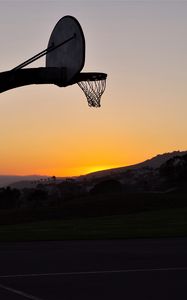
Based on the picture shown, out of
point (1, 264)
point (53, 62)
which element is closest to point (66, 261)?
point (1, 264)

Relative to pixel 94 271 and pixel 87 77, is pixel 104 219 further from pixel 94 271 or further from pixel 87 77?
pixel 94 271

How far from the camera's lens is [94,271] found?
13.7m

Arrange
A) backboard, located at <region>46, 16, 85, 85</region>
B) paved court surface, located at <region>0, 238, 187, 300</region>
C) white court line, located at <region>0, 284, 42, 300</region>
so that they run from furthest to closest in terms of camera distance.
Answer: backboard, located at <region>46, 16, 85, 85</region> < paved court surface, located at <region>0, 238, 187, 300</region> < white court line, located at <region>0, 284, 42, 300</region>

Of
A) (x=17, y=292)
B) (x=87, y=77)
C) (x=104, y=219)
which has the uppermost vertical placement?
(x=87, y=77)

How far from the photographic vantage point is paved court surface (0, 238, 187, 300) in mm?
10781

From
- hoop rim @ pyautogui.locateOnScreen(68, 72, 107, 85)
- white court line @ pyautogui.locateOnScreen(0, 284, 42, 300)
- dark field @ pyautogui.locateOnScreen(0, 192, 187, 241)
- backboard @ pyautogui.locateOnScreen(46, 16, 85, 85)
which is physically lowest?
white court line @ pyautogui.locateOnScreen(0, 284, 42, 300)

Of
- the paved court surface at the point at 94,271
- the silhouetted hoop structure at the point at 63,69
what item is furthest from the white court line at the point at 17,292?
the silhouetted hoop structure at the point at 63,69

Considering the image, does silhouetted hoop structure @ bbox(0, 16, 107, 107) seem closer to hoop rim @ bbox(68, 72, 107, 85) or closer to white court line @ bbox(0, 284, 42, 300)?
hoop rim @ bbox(68, 72, 107, 85)

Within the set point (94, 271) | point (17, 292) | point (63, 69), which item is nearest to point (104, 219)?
point (63, 69)

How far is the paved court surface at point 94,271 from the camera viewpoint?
10781mm

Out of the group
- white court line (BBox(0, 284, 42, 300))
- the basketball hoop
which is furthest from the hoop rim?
white court line (BBox(0, 284, 42, 300))

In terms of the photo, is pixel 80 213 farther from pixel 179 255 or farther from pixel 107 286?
pixel 107 286

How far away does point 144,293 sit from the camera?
1065cm

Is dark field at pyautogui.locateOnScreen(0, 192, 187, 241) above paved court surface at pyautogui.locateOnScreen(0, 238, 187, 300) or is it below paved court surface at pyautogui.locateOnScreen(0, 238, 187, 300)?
above
